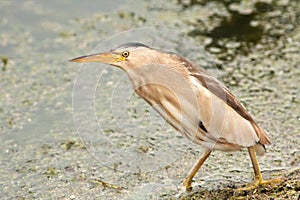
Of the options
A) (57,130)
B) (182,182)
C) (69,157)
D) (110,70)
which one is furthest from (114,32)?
(182,182)

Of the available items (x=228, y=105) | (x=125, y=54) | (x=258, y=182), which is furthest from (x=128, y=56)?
(x=258, y=182)

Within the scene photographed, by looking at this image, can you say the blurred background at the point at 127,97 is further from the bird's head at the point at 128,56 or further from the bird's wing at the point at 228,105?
the bird's head at the point at 128,56

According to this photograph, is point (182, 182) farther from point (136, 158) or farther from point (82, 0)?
point (82, 0)

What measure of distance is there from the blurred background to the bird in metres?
0.33

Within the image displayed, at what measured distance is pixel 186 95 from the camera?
276 cm

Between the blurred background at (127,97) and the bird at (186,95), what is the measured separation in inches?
13.0

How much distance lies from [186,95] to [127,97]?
55.8 inches

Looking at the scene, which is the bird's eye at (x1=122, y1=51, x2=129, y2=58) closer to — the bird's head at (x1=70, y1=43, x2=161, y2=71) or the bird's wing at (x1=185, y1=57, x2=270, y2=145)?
the bird's head at (x1=70, y1=43, x2=161, y2=71)

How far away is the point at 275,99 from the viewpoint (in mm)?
3980

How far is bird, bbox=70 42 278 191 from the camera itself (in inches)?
107

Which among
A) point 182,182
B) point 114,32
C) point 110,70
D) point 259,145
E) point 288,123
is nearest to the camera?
point 259,145

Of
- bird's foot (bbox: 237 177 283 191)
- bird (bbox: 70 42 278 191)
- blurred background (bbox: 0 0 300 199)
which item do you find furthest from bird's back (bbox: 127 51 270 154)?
blurred background (bbox: 0 0 300 199)

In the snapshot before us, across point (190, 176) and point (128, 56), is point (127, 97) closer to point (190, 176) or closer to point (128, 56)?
point (190, 176)

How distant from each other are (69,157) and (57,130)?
1.08 feet
